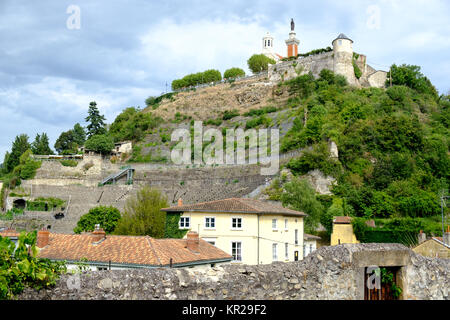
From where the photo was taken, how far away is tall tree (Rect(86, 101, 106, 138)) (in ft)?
279

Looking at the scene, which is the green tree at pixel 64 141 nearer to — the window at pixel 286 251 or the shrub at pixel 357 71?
the shrub at pixel 357 71

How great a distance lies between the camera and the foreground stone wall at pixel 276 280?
7.20 meters

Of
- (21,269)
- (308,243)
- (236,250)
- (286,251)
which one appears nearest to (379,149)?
(308,243)

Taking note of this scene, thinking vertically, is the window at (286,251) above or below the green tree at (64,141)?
below

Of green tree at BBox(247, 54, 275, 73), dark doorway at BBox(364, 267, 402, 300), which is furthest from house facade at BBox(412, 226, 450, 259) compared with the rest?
green tree at BBox(247, 54, 275, 73)

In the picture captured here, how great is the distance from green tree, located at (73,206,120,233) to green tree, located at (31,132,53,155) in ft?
124

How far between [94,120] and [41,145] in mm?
10588

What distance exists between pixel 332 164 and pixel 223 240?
22488 millimetres

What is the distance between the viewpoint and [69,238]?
22750 millimetres

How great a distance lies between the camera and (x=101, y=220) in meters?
43.3

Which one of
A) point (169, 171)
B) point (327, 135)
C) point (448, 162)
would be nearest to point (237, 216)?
point (327, 135)

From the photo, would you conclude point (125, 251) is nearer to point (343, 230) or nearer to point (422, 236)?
point (422, 236)

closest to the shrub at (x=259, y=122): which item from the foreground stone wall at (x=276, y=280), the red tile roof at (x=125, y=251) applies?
the red tile roof at (x=125, y=251)

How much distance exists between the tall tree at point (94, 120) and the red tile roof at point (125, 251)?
2538 inches
